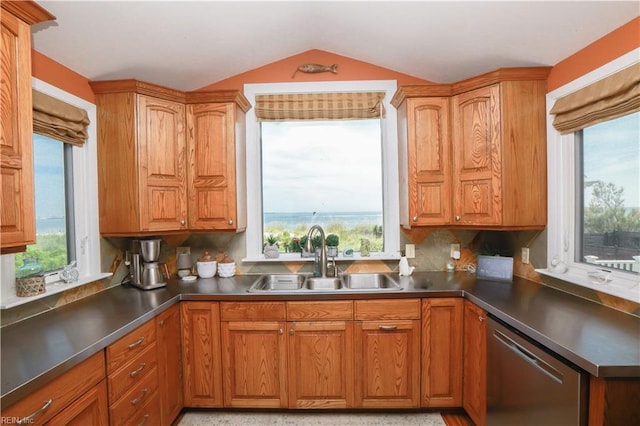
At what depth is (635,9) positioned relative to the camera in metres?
1.59

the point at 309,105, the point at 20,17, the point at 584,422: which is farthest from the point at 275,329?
the point at 20,17

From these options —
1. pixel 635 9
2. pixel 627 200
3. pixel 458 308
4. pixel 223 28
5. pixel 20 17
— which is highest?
pixel 223 28

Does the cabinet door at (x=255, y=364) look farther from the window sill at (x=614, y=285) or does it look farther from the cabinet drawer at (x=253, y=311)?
the window sill at (x=614, y=285)

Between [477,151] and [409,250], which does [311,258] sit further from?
[477,151]

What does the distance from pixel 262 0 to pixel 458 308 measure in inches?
92.7

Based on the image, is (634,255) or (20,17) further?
(634,255)

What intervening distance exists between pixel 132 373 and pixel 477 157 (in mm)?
2520

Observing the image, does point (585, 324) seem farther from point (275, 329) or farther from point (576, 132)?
point (275, 329)

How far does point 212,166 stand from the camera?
8.32 feet

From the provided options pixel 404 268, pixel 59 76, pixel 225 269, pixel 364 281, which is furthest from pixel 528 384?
pixel 59 76

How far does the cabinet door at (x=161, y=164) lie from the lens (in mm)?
2309

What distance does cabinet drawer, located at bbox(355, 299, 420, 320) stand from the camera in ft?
7.18

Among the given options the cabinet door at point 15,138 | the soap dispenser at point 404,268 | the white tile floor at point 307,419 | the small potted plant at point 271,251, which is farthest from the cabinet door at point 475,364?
the cabinet door at point 15,138

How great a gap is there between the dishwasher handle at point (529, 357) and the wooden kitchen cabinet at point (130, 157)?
7.54 feet
